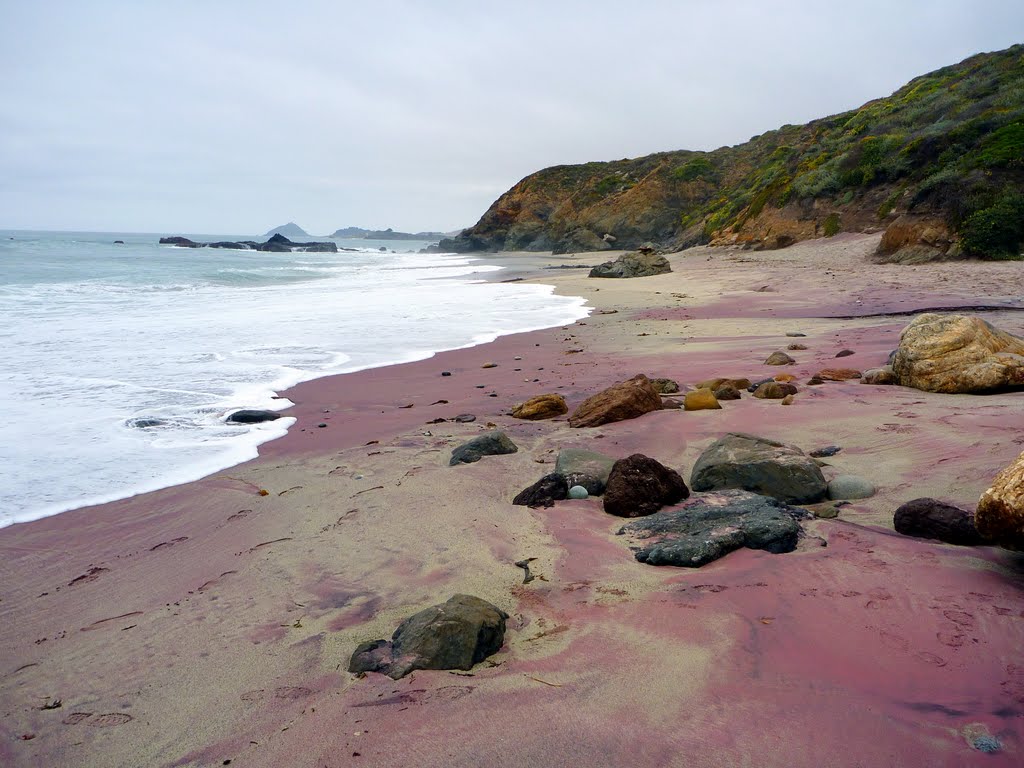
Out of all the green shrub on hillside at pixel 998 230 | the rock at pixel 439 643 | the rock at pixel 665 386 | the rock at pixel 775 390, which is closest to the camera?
the rock at pixel 439 643

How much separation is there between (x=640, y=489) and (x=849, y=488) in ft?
3.41

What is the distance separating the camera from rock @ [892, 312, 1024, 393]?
16.2 feet

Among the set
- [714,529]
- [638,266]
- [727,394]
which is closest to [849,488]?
[714,529]

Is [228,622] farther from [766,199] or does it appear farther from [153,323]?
[766,199]

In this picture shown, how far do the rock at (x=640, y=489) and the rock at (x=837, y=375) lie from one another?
2958 mm

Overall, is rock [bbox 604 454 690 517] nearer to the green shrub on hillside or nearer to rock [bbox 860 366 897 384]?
rock [bbox 860 366 897 384]

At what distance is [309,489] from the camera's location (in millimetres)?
4406

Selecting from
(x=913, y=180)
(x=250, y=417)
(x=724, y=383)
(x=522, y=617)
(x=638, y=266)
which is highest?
(x=913, y=180)

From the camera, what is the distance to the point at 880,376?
223 inches

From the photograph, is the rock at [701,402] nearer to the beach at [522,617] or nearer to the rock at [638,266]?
the beach at [522,617]

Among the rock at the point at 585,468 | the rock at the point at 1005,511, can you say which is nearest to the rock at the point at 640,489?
the rock at the point at 585,468

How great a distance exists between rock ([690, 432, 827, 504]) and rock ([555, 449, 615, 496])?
504mm

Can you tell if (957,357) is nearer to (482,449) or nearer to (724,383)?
(724,383)

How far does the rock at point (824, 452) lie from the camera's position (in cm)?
413
